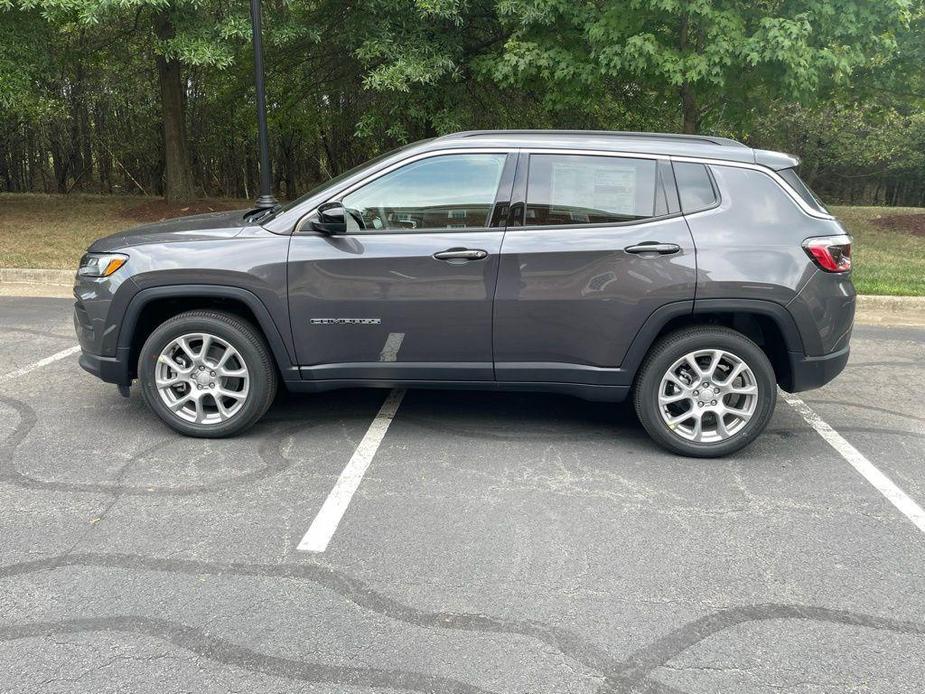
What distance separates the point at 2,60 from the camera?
39.9 ft

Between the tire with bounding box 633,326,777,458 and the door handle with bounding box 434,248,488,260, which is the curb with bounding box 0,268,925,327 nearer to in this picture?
the tire with bounding box 633,326,777,458

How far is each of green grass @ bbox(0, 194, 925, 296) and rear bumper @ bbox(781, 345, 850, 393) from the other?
16.8 ft

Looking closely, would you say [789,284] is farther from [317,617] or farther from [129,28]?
[129,28]

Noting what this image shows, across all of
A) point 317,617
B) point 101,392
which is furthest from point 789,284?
point 101,392

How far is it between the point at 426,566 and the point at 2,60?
12.6 m

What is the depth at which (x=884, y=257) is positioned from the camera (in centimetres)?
→ 1177

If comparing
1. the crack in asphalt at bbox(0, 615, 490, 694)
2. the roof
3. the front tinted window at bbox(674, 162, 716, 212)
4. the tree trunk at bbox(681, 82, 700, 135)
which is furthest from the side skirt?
the tree trunk at bbox(681, 82, 700, 135)

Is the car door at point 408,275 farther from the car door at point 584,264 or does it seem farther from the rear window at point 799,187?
the rear window at point 799,187

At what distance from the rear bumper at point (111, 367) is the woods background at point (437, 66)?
24.2 feet

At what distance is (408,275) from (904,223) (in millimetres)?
14308

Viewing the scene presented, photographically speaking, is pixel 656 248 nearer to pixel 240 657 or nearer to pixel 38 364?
pixel 240 657

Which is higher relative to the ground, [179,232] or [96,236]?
[179,232]

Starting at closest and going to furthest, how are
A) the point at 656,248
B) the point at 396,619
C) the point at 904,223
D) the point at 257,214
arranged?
1. the point at 396,619
2. the point at 656,248
3. the point at 257,214
4. the point at 904,223

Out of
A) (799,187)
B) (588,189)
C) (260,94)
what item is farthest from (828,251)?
(260,94)
